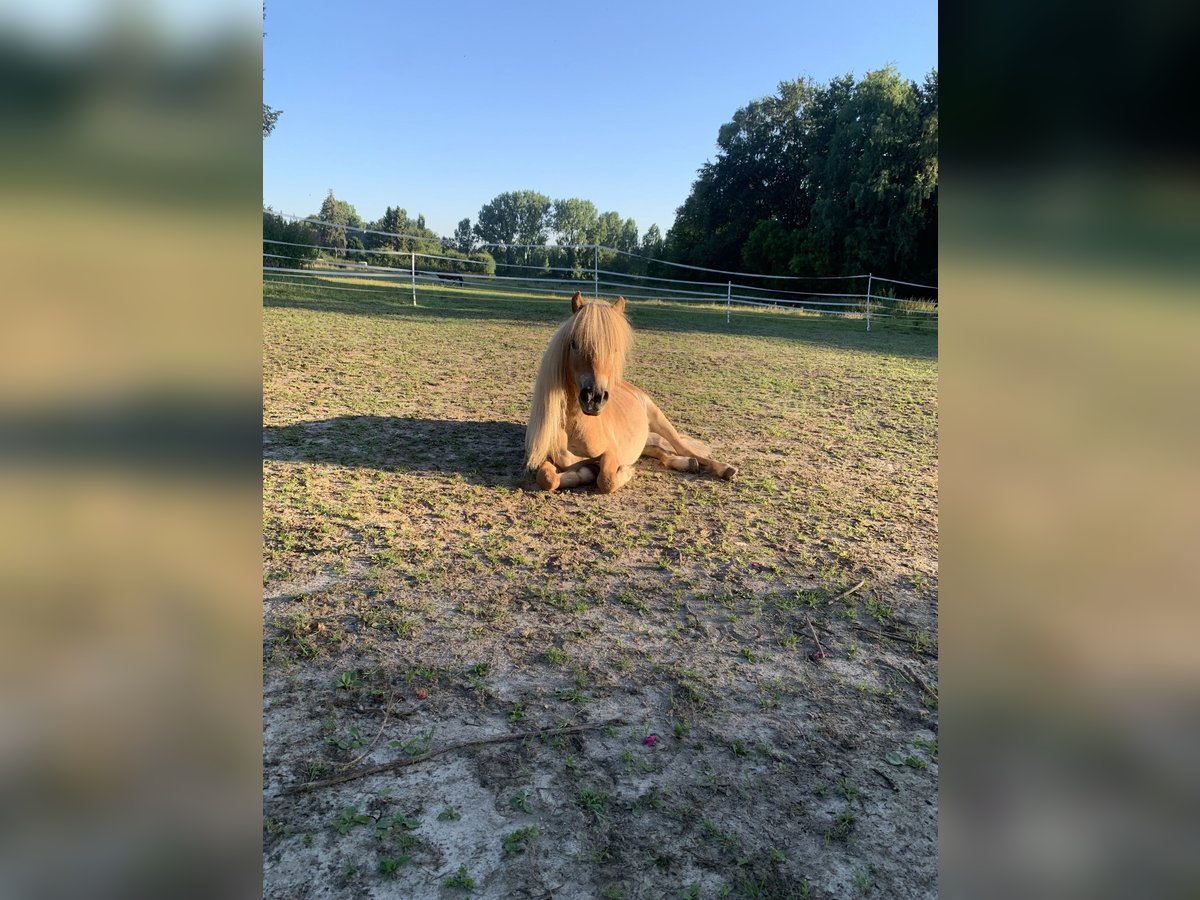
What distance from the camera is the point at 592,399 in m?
3.51

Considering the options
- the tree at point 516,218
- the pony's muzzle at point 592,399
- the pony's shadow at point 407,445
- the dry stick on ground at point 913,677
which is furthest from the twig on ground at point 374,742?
the tree at point 516,218

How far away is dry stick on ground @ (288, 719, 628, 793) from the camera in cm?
158

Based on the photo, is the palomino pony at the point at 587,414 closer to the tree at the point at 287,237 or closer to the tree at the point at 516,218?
the tree at the point at 287,237

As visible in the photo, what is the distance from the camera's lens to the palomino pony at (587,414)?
3.53 meters

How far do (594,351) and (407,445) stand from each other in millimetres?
1663

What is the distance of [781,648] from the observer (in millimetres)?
2285

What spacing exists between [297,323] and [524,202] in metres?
63.0

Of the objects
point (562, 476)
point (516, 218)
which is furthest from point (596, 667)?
point (516, 218)

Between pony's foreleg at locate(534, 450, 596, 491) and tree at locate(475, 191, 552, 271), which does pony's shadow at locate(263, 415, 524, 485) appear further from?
tree at locate(475, 191, 552, 271)

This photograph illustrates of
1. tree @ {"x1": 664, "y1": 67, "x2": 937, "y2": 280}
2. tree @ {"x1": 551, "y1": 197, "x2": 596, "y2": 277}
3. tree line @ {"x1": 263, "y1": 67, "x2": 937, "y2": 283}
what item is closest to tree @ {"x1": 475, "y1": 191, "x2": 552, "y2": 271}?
tree @ {"x1": 551, "y1": 197, "x2": 596, "y2": 277}

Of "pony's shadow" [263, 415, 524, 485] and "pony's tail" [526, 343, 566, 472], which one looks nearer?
"pony's tail" [526, 343, 566, 472]

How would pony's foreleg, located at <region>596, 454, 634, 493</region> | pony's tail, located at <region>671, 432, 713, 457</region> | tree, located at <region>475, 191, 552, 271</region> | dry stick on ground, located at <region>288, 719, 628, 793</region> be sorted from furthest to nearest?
tree, located at <region>475, 191, 552, 271</region>, pony's tail, located at <region>671, 432, 713, 457</region>, pony's foreleg, located at <region>596, 454, 634, 493</region>, dry stick on ground, located at <region>288, 719, 628, 793</region>

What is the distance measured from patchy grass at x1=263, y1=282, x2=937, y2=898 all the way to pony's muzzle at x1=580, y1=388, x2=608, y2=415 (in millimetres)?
536
